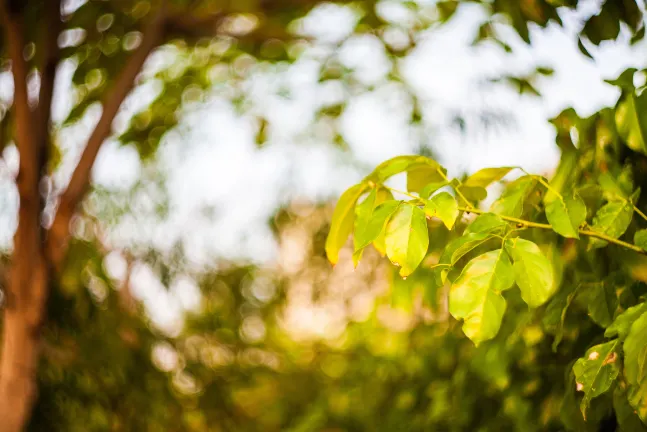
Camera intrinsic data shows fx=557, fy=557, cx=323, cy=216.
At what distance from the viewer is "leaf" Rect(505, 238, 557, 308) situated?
0.57 meters

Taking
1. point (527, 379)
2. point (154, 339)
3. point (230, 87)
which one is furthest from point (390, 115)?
point (154, 339)

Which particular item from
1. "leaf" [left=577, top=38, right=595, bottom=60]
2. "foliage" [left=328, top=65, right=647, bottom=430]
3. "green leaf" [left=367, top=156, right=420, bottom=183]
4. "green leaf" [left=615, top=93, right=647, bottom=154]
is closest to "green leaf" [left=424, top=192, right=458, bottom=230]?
"foliage" [left=328, top=65, right=647, bottom=430]

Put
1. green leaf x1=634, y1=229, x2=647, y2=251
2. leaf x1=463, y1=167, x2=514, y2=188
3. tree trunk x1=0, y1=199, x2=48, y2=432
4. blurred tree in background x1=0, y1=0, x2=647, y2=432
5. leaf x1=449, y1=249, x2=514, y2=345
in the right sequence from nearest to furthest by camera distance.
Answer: leaf x1=449, y1=249, x2=514, y2=345
green leaf x1=634, y1=229, x2=647, y2=251
leaf x1=463, y1=167, x2=514, y2=188
blurred tree in background x1=0, y1=0, x2=647, y2=432
tree trunk x1=0, y1=199, x2=48, y2=432

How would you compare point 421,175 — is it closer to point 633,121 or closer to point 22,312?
point 633,121

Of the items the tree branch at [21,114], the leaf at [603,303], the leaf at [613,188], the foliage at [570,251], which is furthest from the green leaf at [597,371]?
the tree branch at [21,114]

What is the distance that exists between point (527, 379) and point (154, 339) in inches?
69.5

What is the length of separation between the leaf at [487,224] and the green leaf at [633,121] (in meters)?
0.28

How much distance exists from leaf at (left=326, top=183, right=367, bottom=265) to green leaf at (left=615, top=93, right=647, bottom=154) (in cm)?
37

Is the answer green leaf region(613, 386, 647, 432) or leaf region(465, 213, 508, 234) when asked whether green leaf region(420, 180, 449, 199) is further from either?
green leaf region(613, 386, 647, 432)

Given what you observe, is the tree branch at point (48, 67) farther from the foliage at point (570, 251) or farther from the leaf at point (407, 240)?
the leaf at point (407, 240)

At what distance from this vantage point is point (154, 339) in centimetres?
251

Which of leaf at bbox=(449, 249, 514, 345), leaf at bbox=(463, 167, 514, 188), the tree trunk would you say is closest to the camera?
leaf at bbox=(449, 249, 514, 345)

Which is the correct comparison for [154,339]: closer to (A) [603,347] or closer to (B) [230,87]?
(B) [230,87]

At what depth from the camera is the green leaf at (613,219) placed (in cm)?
69
